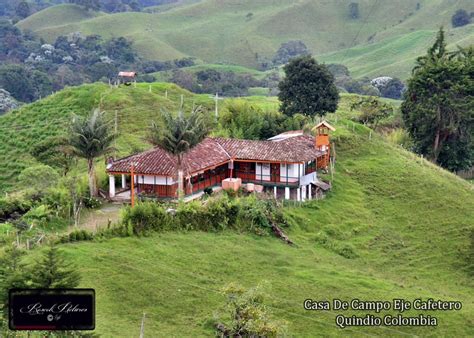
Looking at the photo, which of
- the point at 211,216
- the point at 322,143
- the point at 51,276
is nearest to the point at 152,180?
the point at 211,216

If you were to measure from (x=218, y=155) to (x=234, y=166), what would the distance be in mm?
1853

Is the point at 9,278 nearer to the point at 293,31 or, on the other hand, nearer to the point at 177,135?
the point at 177,135

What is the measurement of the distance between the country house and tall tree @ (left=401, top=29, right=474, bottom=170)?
15.7 meters

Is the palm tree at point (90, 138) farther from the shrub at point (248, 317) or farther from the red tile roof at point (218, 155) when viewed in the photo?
the shrub at point (248, 317)

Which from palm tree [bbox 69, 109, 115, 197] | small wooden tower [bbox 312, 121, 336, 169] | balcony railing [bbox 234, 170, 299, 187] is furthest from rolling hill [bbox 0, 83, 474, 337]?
palm tree [bbox 69, 109, 115, 197]

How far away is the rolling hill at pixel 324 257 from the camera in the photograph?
32.7 metres

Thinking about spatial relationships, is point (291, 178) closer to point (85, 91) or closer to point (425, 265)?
point (425, 265)

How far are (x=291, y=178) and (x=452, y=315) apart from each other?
657 inches

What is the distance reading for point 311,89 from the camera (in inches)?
2584

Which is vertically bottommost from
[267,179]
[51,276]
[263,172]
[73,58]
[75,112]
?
[73,58]

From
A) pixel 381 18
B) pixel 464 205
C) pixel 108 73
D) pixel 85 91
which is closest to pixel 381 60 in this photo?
pixel 381 18

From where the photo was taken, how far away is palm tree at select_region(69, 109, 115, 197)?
4384cm

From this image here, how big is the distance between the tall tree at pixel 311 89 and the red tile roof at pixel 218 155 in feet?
32.6

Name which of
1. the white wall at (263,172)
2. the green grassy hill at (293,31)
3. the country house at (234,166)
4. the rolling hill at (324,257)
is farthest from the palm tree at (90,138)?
the green grassy hill at (293,31)
